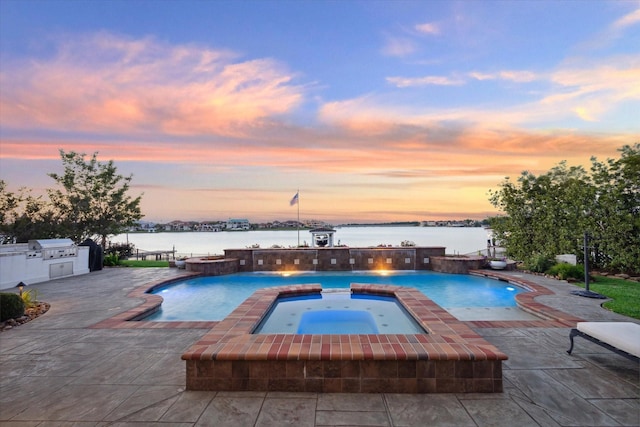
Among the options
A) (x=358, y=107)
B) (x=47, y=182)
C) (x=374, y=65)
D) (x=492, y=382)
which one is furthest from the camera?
(x=47, y=182)

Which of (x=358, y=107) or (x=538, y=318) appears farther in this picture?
(x=358, y=107)

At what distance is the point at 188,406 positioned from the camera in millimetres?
3252

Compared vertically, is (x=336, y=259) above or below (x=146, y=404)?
above

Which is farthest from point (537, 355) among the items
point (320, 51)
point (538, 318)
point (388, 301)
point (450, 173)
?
point (450, 173)

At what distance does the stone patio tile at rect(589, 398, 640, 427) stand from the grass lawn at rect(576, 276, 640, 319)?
4743mm

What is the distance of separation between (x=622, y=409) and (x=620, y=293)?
24.7 ft

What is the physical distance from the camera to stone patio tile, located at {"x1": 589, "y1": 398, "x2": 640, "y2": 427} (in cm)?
293

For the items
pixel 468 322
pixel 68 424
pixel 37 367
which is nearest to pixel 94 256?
pixel 37 367

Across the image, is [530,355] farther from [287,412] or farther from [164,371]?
[164,371]

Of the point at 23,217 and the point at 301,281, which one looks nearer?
the point at 301,281

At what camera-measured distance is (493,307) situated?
8.40m

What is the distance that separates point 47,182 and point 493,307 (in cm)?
2671

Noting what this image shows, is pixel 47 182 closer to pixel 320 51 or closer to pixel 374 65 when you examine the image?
pixel 320 51

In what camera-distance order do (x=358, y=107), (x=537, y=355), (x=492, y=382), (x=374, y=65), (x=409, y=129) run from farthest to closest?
(x=409, y=129) < (x=358, y=107) < (x=374, y=65) < (x=537, y=355) < (x=492, y=382)
